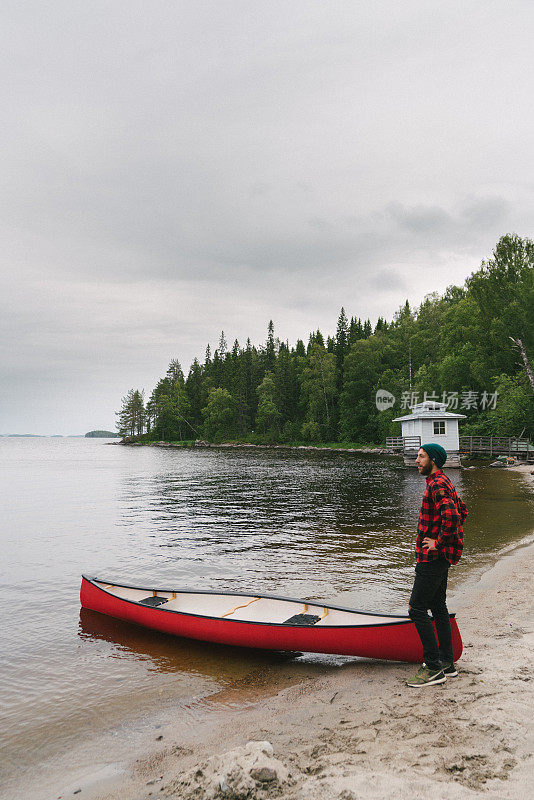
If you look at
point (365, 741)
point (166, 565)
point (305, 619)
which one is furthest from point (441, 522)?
point (166, 565)

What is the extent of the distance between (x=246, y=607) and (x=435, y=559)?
13.4 feet

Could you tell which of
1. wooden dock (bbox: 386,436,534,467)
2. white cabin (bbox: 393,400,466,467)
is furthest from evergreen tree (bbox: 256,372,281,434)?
white cabin (bbox: 393,400,466,467)

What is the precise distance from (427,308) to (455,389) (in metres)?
26.4

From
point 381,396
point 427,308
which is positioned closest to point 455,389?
point 381,396

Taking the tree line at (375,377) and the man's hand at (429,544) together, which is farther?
the tree line at (375,377)

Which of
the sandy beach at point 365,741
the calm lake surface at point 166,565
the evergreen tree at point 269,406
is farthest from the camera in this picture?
the evergreen tree at point 269,406

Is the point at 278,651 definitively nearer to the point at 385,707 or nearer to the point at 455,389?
the point at 385,707

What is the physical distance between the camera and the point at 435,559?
5426mm

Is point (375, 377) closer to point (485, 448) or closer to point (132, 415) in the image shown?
point (485, 448)

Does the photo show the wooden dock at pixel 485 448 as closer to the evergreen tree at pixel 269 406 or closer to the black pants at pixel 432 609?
the black pants at pixel 432 609

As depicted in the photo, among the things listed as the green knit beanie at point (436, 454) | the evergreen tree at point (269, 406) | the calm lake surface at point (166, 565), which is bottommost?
the calm lake surface at point (166, 565)

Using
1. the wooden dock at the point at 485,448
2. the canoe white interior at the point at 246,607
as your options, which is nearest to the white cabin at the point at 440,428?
the wooden dock at the point at 485,448

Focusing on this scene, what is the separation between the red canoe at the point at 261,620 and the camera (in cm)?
630

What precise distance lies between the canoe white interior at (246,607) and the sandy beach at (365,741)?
617 millimetres
